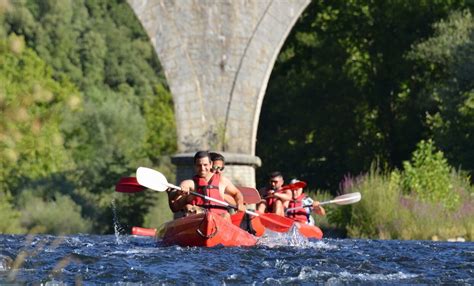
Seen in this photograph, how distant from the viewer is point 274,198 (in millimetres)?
13320

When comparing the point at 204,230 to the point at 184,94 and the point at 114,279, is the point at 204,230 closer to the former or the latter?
the point at 114,279

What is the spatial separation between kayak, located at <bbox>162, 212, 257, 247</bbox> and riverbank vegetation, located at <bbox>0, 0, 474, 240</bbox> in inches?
218

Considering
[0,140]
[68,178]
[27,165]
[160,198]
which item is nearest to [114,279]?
[0,140]

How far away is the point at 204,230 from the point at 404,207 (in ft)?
21.4

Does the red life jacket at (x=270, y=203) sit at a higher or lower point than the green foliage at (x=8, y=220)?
higher

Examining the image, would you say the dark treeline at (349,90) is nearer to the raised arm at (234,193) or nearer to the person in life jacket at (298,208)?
the person in life jacket at (298,208)

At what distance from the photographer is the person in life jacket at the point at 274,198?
13.2m

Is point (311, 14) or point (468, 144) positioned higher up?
point (311, 14)

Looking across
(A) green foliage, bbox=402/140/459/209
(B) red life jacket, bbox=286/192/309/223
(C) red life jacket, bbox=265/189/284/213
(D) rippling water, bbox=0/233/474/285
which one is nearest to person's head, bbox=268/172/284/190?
(C) red life jacket, bbox=265/189/284/213

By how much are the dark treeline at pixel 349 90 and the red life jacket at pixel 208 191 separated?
12235 millimetres

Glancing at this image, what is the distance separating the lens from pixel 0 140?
12.4 ft

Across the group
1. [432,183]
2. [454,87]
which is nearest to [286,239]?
[432,183]

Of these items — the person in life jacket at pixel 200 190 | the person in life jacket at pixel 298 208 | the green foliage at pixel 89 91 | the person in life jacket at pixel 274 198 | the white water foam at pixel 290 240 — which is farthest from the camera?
the green foliage at pixel 89 91

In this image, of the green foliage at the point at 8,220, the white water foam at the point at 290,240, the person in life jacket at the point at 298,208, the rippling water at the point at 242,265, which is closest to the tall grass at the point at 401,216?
the person in life jacket at the point at 298,208
